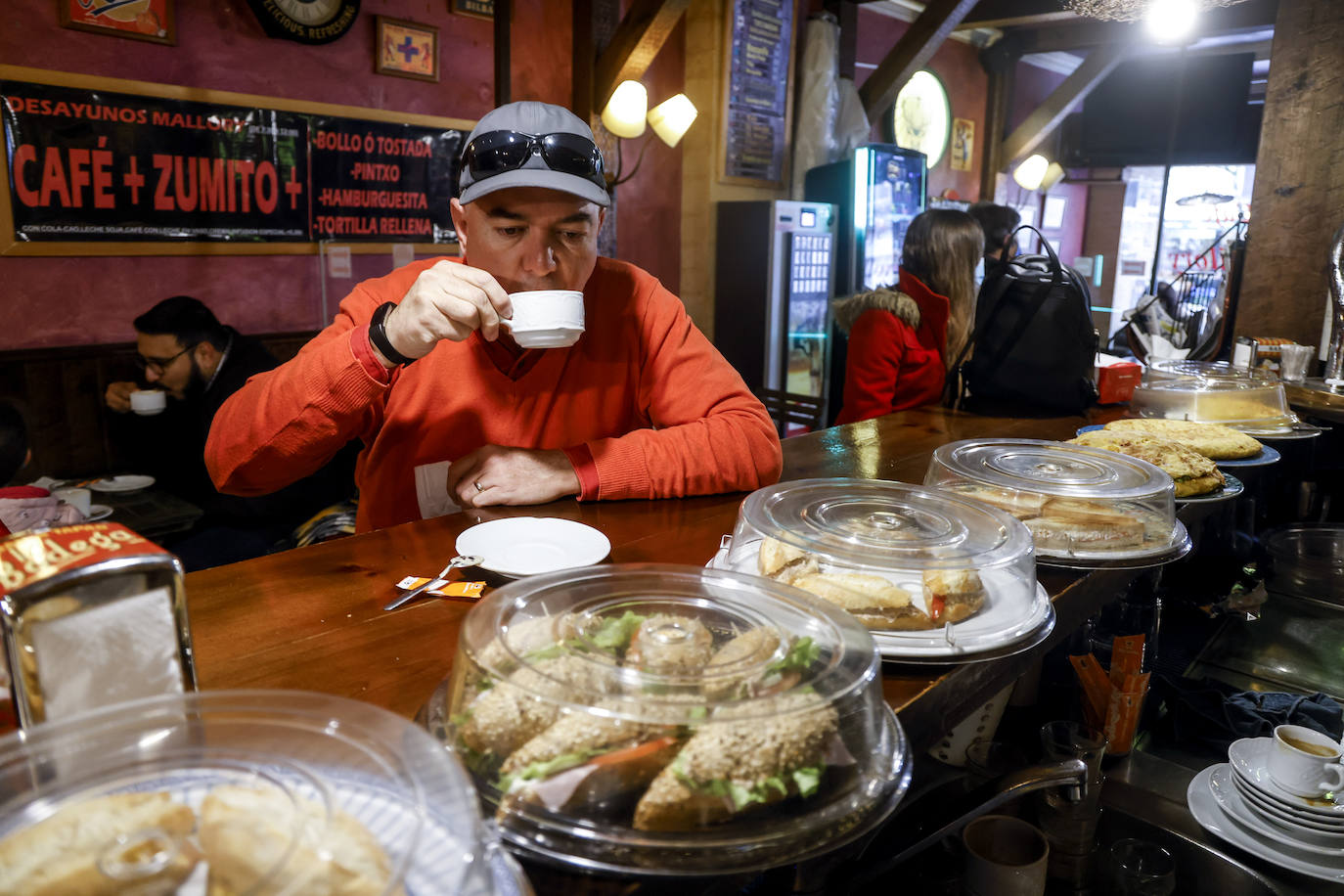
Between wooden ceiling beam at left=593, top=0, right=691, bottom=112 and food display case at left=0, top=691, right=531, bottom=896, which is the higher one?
wooden ceiling beam at left=593, top=0, right=691, bottom=112

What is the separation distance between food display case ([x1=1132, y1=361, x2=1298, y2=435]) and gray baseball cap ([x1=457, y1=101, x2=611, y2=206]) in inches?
70.5

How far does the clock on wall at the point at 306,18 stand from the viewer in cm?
407

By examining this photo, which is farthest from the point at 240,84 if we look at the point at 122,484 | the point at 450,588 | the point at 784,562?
the point at 784,562

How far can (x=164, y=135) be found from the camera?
3.90 meters

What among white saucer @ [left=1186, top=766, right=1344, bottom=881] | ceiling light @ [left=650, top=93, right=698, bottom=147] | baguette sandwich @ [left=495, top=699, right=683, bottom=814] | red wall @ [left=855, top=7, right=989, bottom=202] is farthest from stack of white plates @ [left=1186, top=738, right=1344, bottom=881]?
red wall @ [left=855, top=7, right=989, bottom=202]

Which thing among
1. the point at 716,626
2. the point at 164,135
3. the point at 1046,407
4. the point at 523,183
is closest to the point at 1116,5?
the point at 1046,407

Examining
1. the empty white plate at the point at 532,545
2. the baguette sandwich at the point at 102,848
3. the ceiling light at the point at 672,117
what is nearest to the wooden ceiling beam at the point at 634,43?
the ceiling light at the point at 672,117

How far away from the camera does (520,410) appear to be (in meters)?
2.04

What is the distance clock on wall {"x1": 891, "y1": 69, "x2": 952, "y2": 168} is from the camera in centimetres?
792

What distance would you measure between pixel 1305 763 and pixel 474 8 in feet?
16.5

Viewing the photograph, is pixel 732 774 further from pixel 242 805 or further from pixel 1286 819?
pixel 1286 819

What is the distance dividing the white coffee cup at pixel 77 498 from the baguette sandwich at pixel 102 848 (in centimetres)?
281

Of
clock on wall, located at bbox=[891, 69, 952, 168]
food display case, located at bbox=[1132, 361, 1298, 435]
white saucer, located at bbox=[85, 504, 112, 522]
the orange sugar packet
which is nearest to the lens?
the orange sugar packet

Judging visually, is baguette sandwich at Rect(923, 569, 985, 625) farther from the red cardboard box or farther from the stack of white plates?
the red cardboard box
